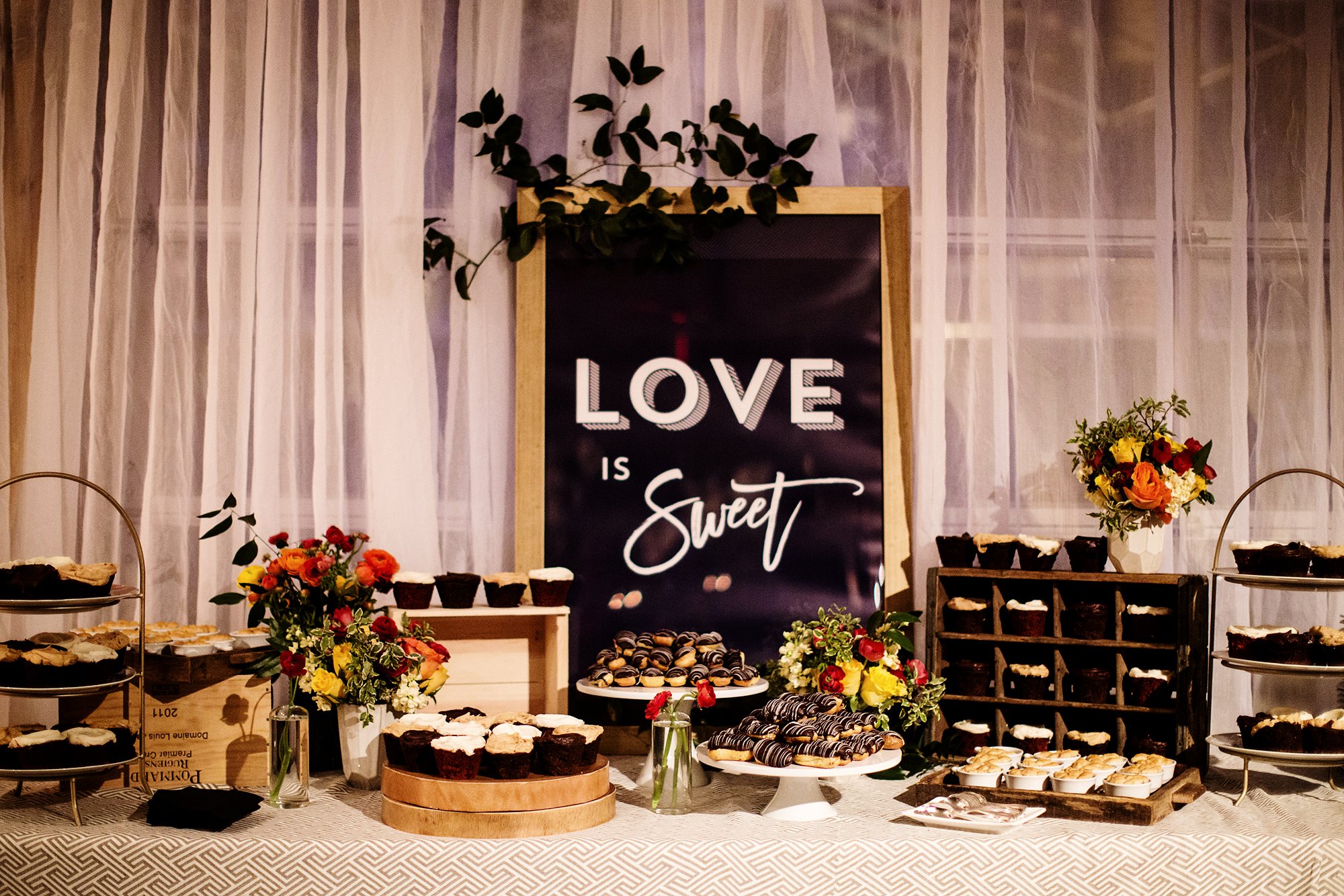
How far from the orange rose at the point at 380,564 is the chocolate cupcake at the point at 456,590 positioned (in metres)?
0.23

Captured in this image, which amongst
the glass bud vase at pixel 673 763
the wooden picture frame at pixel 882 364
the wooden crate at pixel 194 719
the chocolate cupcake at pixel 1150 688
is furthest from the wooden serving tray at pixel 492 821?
the chocolate cupcake at pixel 1150 688

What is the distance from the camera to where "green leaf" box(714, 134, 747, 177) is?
3.37 metres

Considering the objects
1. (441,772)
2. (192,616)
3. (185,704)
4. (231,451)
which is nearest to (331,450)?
(231,451)

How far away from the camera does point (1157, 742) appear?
2.87 metres

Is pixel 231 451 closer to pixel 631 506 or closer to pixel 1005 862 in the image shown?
pixel 631 506

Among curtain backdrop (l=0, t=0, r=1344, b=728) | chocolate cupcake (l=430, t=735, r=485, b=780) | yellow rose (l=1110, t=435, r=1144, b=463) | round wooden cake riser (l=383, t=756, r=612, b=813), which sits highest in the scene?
curtain backdrop (l=0, t=0, r=1344, b=728)

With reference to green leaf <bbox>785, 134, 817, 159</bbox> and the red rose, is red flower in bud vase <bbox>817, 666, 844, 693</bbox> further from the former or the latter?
green leaf <bbox>785, 134, 817, 159</bbox>


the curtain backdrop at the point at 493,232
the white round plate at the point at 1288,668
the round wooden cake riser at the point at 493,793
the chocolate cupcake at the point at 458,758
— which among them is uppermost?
the curtain backdrop at the point at 493,232

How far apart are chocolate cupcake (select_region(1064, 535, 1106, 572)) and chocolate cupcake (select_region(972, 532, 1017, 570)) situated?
0.15 meters

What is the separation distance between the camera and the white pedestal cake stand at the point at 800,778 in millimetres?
2393

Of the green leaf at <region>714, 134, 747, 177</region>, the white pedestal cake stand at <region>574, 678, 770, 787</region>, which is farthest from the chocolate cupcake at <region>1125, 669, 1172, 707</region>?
the green leaf at <region>714, 134, 747, 177</region>

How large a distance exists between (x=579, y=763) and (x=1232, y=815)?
4.79 feet

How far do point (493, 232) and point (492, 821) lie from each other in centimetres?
185

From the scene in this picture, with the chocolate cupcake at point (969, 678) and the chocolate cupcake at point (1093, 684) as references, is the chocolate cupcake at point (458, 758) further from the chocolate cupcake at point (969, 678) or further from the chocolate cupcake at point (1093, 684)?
the chocolate cupcake at point (1093, 684)
